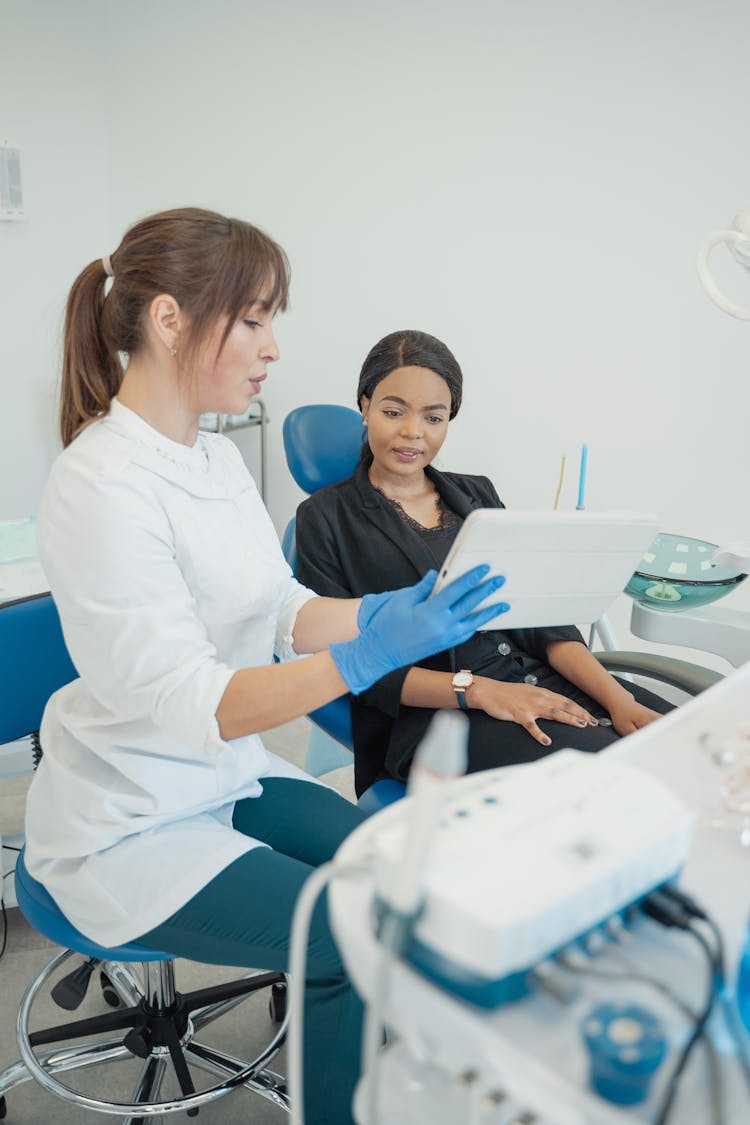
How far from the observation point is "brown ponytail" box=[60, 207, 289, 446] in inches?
45.1

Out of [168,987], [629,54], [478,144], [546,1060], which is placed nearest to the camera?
[546,1060]

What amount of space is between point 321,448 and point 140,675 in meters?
1.06

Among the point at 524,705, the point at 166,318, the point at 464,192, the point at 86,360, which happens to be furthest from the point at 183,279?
the point at 464,192

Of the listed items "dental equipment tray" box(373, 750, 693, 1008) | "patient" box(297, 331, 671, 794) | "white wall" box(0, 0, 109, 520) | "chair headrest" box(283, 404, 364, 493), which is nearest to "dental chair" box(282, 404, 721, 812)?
"chair headrest" box(283, 404, 364, 493)

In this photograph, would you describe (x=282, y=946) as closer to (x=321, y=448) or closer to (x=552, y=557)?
(x=552, y=557)

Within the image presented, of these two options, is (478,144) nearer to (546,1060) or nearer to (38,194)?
(38,194)

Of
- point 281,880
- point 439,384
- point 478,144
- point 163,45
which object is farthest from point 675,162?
point 281,880

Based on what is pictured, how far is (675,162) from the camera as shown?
2.61 metres

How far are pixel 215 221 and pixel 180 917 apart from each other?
82 centimetres

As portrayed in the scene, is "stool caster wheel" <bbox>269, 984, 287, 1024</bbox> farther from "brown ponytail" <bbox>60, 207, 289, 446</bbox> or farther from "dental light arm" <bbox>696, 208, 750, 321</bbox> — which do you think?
"dental light arm" <bbox>696, 208, 750, 321</bbox>

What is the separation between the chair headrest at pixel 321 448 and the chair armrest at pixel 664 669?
68 cm

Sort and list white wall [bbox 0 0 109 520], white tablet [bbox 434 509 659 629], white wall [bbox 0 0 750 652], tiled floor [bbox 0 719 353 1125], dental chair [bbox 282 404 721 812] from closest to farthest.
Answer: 1. white tablet [bbox 434 509 659 629]
2. tiled floor [bbox 0 719 353 1125]
3. dental chair [bbox 282 404 721 812]
4. white wall [bbox 0 0 750 652]
5. white wall [bbox 0 0 109 520]

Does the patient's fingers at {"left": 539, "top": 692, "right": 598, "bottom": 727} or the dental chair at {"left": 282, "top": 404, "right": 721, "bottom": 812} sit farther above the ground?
the dental chair at {"left": 282, "top": 404, "right": 721, "bottom": 812}

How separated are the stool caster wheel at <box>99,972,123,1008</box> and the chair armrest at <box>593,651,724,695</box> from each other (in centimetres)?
102
